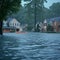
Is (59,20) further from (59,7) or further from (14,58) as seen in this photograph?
(14,58)

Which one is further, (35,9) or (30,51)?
(35,9)

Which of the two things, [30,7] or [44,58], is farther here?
[30,7]

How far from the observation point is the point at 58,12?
12175 cm

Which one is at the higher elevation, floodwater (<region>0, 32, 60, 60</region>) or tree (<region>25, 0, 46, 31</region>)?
tree (<region>25, 0, 46, 31</region>)

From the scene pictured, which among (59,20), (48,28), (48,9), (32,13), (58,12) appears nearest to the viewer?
(48,28)

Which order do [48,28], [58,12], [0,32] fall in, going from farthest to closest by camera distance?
[58,12]
[48,28]
[0,32]

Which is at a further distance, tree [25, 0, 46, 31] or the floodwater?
tree [25, 0, 46, 31]

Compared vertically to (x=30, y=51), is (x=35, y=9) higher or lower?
higher

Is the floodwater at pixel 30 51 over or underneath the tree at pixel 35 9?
underneath

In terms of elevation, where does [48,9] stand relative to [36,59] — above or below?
above

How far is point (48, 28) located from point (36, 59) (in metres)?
77.2

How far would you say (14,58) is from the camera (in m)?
12.9

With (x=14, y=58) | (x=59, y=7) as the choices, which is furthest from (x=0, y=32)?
(x=59, y=7)

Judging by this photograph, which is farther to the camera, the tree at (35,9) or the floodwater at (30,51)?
the tree at (35,9)
